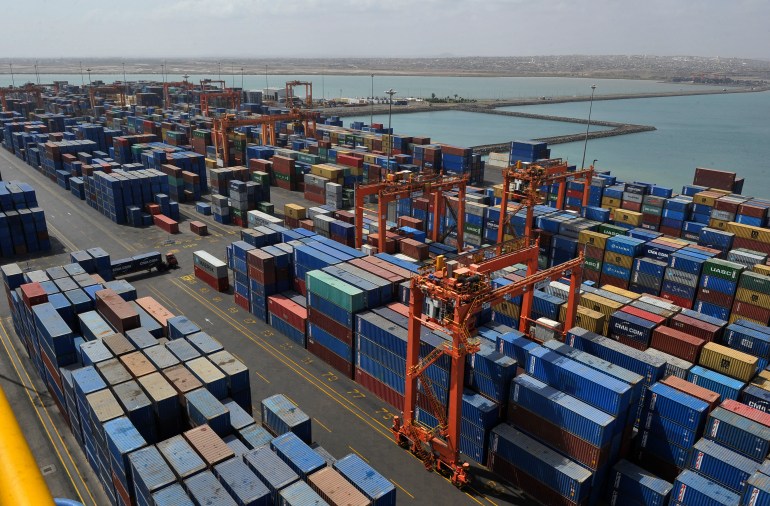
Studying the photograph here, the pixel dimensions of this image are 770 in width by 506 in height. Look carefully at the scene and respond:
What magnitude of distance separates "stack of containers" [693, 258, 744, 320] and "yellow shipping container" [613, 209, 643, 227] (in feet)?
57.9

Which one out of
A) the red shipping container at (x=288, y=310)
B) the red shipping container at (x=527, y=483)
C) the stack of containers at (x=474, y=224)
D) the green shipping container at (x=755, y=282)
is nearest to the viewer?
the red shipping container at (x=527, y=483)

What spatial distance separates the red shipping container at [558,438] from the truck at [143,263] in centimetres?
4715

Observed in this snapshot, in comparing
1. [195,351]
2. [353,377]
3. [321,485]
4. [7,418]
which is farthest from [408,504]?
[7,418]

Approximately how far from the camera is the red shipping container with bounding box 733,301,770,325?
47906mm

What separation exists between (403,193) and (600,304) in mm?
25339

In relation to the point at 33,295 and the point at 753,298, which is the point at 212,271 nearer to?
the point at 33,295

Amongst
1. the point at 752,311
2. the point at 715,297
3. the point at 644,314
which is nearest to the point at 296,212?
the point at 644,314

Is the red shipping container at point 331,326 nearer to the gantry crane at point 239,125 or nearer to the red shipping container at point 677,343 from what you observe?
the red shipping container at point 677,343

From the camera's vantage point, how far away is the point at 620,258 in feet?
186

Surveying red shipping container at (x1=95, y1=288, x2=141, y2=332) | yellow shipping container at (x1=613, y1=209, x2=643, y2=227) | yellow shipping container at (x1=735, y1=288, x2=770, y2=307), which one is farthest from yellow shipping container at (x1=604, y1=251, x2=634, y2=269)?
red shipping container at (x1=95, y1=288, x2=141, y2=332)

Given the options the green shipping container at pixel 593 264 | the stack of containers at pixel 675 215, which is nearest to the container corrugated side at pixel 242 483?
the green shipping container at pixel 593 264

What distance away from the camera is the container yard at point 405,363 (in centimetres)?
2958

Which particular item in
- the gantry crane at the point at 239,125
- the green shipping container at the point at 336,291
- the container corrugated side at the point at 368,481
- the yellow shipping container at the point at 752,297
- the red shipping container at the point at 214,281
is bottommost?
the red shipping container at the point at 214,281

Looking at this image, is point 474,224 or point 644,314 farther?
point 474,224
